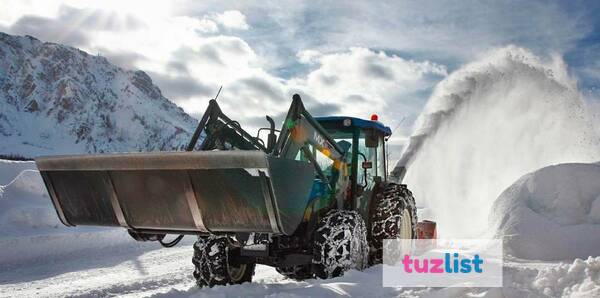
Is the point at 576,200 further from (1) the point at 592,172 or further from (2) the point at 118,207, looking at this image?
(2) the point at 118,207

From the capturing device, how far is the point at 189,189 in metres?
4.46

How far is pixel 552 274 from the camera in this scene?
444 cm

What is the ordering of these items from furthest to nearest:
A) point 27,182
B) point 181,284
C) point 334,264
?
point 27,182
point 181,284
point 334,264

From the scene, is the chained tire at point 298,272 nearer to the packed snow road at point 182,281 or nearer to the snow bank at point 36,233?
the packed snow road at point 182,281

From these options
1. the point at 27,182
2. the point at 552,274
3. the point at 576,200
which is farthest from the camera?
the point at 27,182

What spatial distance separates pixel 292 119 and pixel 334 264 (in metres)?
1.49

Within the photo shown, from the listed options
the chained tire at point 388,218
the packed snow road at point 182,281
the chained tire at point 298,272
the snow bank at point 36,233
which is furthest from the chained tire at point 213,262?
the snow bank at point 36,233

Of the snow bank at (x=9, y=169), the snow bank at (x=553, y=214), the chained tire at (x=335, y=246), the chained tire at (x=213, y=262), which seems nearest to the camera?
the chained tire at (x=335, y=246)

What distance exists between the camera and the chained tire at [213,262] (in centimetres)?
559

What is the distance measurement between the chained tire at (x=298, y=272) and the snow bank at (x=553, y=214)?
3.31 m

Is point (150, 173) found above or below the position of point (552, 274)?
above

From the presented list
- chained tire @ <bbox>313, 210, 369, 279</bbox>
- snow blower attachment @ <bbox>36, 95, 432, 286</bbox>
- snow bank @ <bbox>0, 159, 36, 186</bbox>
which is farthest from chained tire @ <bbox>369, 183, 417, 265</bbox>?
snow bank @ <bbox>0, 159, 36, 186</bbox>

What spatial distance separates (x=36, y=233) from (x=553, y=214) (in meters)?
9.12

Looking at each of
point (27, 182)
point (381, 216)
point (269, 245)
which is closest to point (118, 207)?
point (269, 245)
